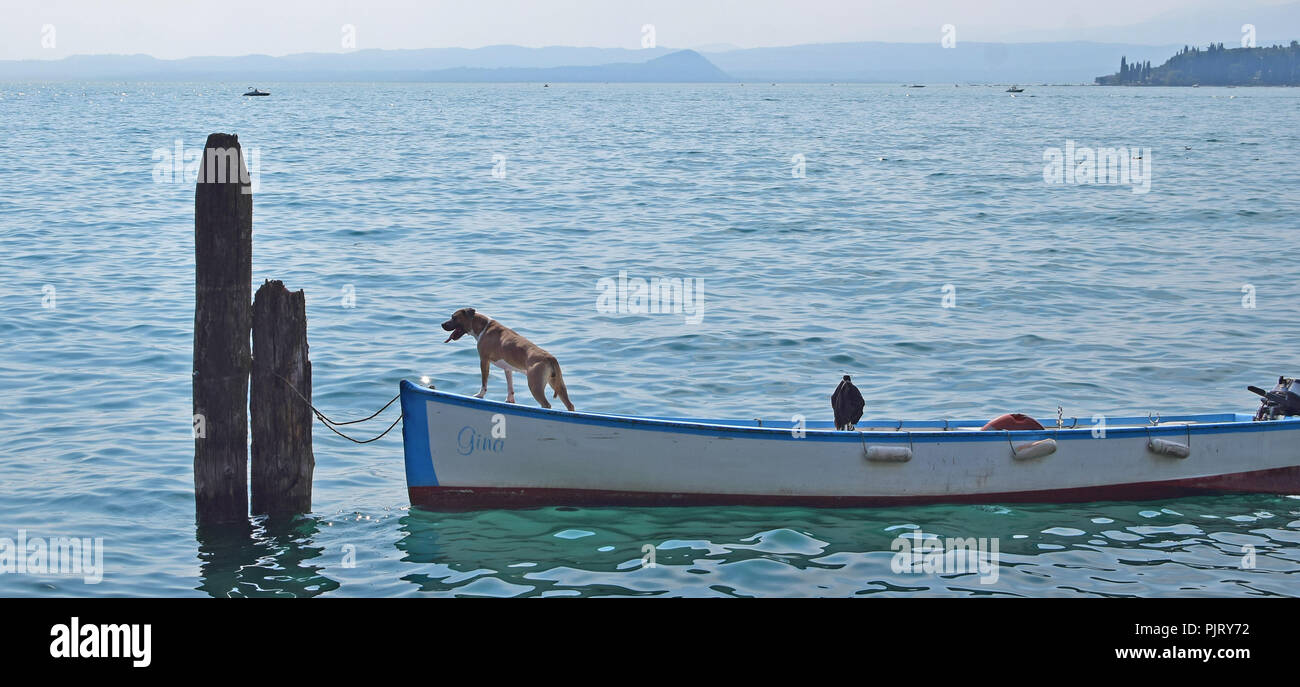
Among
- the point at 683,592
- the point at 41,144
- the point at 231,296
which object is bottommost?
the point at 683,592

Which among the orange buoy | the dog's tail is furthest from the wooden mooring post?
the orange buoy

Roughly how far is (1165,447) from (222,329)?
10.4 meters

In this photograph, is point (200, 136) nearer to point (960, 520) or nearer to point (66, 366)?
point (66, 366)

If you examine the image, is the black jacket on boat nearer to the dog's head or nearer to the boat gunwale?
the boat gunwale

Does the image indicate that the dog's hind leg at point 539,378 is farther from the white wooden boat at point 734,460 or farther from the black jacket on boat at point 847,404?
the black jacket on boat at point 847,404

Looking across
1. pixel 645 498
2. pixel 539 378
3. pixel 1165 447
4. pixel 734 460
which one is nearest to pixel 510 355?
pixel 539 378

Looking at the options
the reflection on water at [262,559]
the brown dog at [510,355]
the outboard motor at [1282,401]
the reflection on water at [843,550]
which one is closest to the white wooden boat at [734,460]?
the reflection on water at [843,550]

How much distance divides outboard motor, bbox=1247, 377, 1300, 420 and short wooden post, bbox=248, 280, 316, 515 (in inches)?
431

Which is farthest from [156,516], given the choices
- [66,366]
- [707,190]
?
[707,190]

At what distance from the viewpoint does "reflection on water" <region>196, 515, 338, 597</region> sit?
11.9 m

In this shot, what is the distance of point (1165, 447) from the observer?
14.7m

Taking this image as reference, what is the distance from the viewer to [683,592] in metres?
12.0

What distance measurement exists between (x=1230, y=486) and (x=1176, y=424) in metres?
0.97

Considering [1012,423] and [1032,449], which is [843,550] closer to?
[1032,449]
